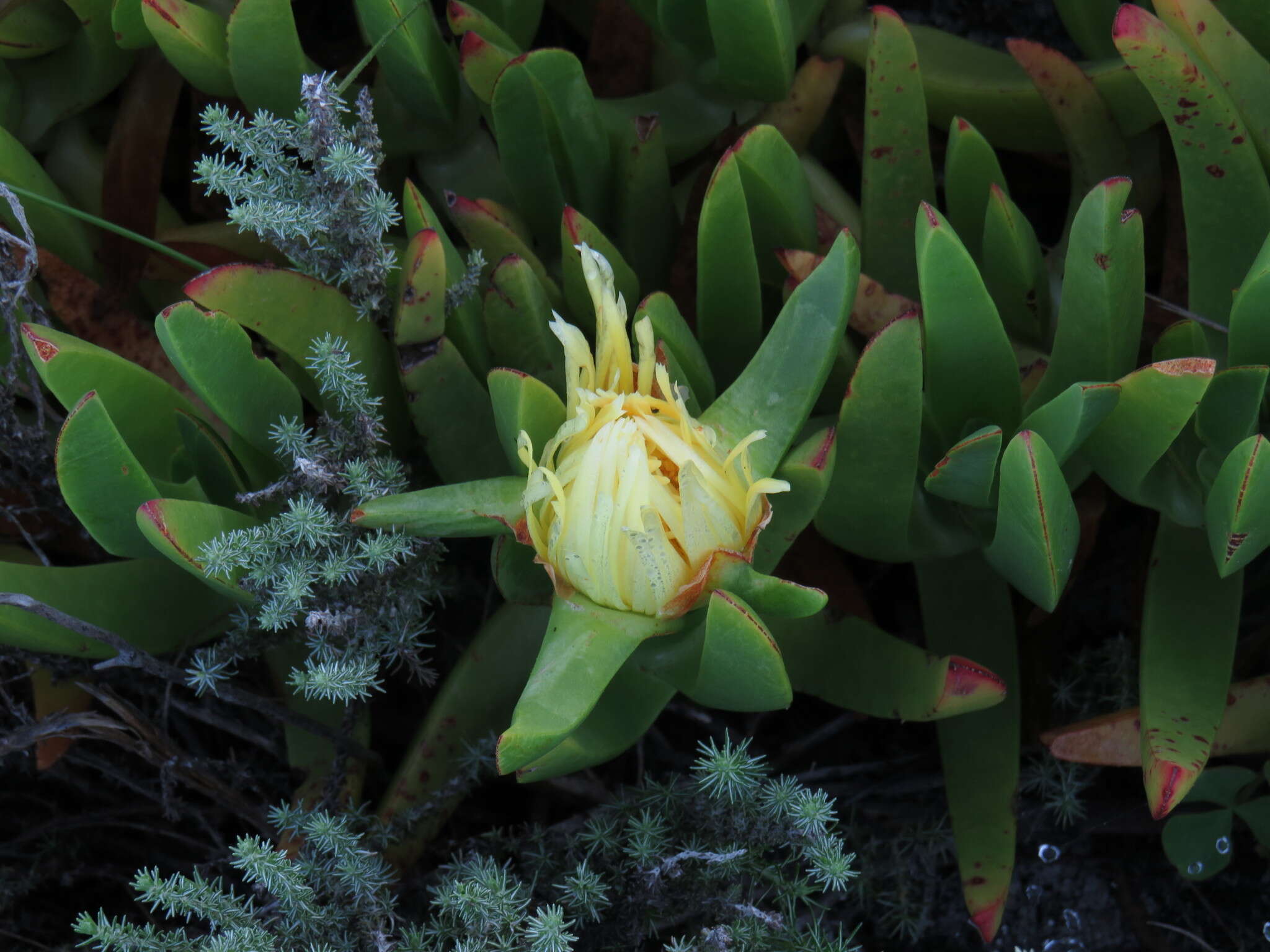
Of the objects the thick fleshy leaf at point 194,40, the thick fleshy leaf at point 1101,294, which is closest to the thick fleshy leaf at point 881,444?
the thick fleshy leaf at point 1101,294

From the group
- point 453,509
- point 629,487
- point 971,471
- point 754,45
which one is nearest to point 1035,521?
point 971,471

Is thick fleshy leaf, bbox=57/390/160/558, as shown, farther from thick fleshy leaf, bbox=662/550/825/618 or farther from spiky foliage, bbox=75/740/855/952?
Result: thick fleshy leaf, bbox=662/550/825/618

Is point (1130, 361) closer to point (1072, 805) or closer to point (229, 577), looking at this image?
point (1072, 805)

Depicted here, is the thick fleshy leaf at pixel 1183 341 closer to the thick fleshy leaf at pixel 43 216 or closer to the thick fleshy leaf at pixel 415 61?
the thick fleshy leaf at pixel 415 61

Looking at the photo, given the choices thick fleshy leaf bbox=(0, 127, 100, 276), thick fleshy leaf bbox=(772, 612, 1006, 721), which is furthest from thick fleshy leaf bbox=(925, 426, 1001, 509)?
thick fleshy leaf bbox=(0, 127, 100, 276)

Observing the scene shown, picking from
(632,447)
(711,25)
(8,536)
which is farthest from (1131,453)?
(8,536)
